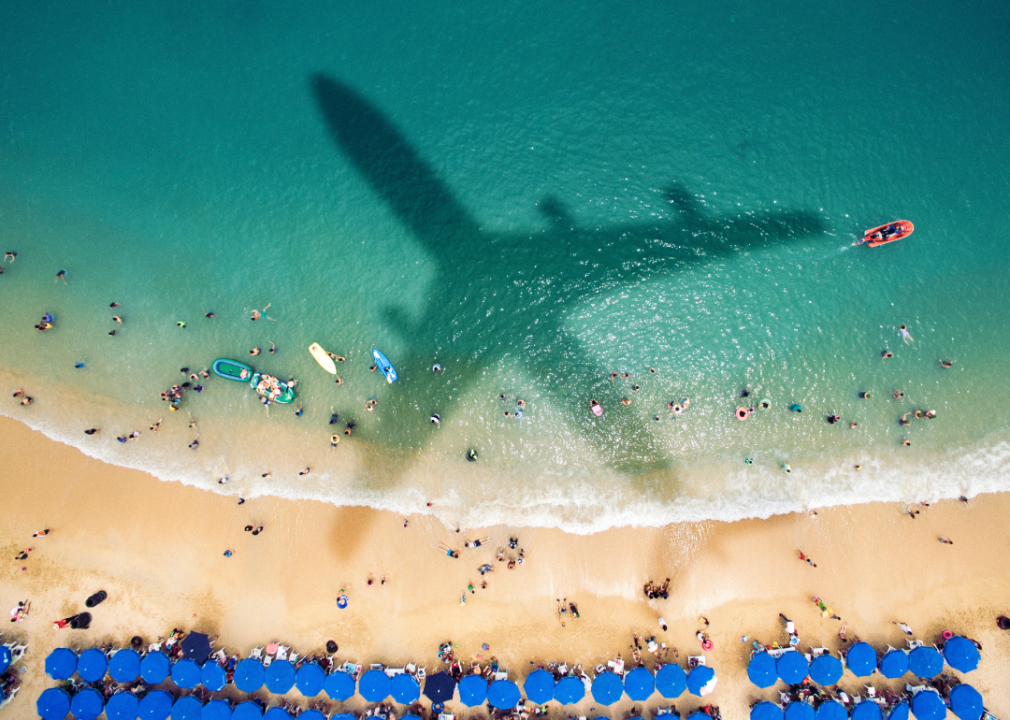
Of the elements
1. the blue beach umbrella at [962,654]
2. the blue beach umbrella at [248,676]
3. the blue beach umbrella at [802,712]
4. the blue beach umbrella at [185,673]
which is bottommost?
the blue beach umbrella at [962,654]

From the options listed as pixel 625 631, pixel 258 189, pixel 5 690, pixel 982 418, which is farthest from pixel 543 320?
pixel 5 690

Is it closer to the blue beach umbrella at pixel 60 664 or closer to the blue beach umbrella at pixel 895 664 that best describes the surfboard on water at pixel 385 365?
the blue beach umbrella at pixel 60 664

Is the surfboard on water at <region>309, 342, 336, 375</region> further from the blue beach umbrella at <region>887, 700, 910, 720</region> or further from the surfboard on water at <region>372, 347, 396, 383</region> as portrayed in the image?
the blue beach umbrella at <region>887, 700, 910, 720</region>

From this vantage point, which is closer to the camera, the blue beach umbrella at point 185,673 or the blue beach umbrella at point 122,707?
the blue beach umbrella at point 185,673

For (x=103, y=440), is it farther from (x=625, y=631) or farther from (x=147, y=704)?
(x=625, y=631)

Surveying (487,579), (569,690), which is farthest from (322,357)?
(569,690)

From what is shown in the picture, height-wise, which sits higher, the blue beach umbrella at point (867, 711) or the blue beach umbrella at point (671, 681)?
the blue beach umbrella at point (671, 681)

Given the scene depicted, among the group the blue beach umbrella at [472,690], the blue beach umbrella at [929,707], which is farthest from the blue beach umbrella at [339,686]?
the blue beach umbrella at [929,707]

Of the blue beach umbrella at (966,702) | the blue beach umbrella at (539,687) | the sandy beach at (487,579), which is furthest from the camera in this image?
→ the sandy beach at (487,579)
